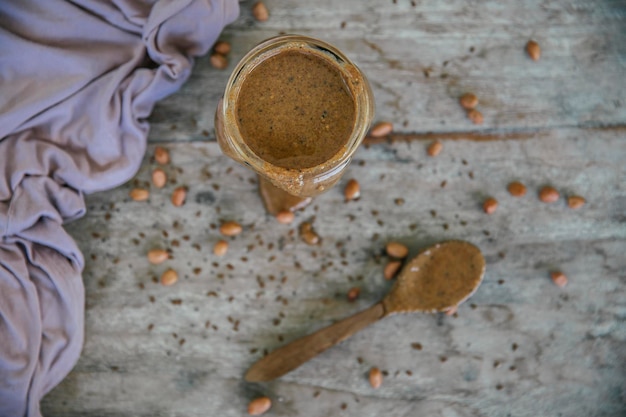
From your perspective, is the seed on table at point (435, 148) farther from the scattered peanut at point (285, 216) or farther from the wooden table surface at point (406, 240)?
the scattered peanut at point (285, 216)

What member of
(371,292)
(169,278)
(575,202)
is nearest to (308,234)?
(371,292)

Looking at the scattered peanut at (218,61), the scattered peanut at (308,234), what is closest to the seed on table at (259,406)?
the scattered peanut at (308,234)

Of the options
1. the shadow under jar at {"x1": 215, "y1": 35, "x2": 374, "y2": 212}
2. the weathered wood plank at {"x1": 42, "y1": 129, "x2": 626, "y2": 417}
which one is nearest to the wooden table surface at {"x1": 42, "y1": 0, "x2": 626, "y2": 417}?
the weathered wood plank at {"x1": 42, "y1": 129, "x2": 626, "y2": 417}

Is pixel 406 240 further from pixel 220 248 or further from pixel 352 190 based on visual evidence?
pixel 220 248

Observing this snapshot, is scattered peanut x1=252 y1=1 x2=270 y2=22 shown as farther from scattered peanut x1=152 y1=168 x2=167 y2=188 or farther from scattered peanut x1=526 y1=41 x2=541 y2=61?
scattered peanut x1=526 y1=41 x2=541 y2=61

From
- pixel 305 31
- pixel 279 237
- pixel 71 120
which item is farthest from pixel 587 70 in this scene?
pixel 71 120
